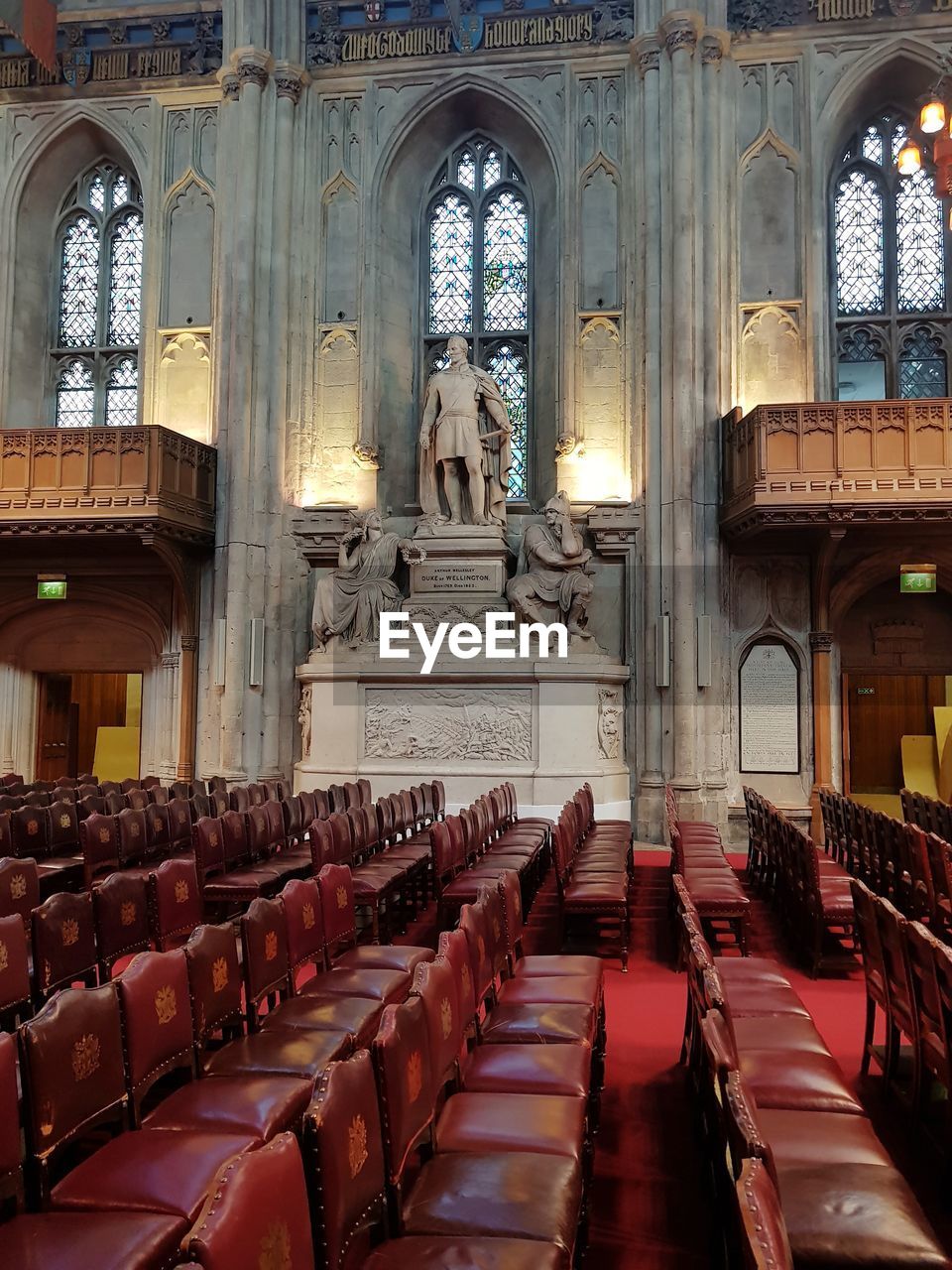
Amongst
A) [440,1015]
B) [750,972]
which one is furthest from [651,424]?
[440,1015]

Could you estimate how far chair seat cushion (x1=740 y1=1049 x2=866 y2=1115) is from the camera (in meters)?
3.26

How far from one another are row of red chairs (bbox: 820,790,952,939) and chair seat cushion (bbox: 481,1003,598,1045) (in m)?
2.96

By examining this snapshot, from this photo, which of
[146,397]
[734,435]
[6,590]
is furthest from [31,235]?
[734,435]

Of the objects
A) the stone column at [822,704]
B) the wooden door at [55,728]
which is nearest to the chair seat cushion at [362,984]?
the stone column at [822,704]

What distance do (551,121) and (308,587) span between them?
784cm

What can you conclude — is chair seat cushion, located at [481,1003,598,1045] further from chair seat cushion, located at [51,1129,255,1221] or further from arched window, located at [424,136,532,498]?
arched window, located at [424,136,532,498]

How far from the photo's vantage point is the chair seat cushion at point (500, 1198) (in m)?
2.47

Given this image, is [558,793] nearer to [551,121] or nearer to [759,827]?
[759,827]

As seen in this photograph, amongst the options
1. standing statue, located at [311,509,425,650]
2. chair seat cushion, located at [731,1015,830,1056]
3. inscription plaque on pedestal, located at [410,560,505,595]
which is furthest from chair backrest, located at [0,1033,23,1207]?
inscription plaque on pedestal, located at [410,560,505,595]

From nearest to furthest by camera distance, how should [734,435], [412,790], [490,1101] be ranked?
[490,1101]
[412,790]
[734,435]

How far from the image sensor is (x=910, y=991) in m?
3.94

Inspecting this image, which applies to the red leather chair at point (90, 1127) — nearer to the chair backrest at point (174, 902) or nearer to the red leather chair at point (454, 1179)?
the red leather chair at point (454, 1179)

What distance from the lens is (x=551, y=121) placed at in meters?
14.4

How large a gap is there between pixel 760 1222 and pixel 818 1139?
5.00 feet
